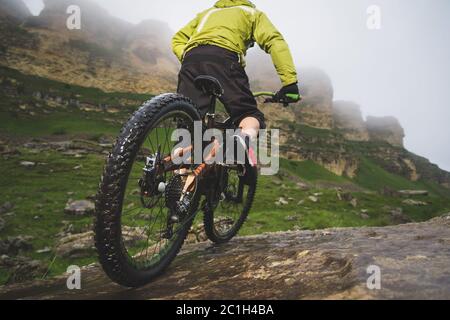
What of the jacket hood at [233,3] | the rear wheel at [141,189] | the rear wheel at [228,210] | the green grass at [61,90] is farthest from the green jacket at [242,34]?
the green grass at [61,90]

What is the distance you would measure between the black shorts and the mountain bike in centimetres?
21

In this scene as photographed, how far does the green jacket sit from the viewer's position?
176 inches

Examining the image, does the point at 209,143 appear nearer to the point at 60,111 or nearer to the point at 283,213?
the point at 283,213

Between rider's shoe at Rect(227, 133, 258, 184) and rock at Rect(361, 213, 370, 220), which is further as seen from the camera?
rock at Rect(361, 213, 370, 220)

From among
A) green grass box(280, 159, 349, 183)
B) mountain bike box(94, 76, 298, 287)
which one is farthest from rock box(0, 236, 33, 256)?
green grass box(280, 159, 349, 183)

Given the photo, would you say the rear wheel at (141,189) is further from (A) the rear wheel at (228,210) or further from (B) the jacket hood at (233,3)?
(B) the jacket hood at (233,3)

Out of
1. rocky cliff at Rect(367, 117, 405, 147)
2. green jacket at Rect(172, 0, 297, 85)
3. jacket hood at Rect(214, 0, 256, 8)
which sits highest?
rocky cliff at Rect(367, 117, 405, 147)

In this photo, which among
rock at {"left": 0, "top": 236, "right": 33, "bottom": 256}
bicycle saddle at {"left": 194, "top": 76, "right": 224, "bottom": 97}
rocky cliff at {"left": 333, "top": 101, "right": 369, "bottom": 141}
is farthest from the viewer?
rocky cliff at {"left": 333, "top": 101, "right": 369, "bottom": 141}

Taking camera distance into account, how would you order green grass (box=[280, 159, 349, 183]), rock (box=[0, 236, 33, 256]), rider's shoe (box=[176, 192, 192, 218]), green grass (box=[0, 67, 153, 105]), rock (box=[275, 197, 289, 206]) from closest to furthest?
1. rider's shoe (box=[176, 192, 192, 218])
2. rock (box=[0, 236, 33, 256])
3. rock (box=[275, 197, 289, 206])
4. green grass (box=[280, 159, 349, 183])
5. green grass (box=[0, 67, 153, 105])

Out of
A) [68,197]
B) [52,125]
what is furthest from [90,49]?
[68,197]

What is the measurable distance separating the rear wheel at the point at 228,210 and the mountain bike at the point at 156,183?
0.13ft

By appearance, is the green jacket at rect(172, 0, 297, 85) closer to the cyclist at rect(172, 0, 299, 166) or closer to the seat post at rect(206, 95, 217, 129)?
the cyclist at rect(172, 0, 299, 166)

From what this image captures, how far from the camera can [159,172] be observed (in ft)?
10.5
